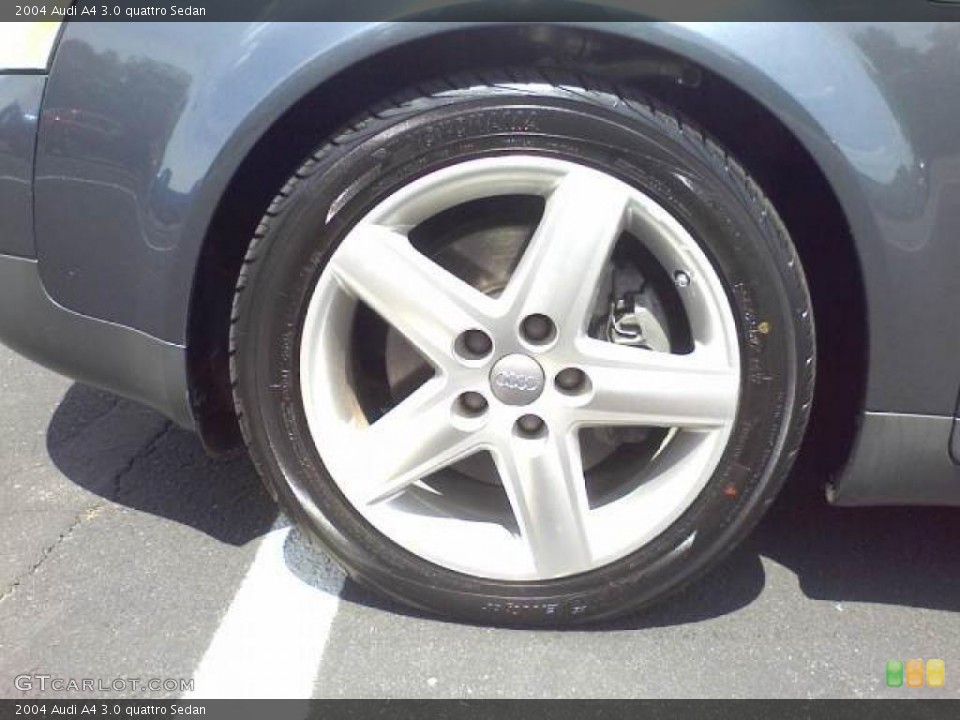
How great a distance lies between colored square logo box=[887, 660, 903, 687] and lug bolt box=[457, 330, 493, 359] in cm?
103

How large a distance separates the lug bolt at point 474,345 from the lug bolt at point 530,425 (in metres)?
0.15

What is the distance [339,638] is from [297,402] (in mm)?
510

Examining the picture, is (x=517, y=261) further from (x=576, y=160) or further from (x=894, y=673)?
(x=894, y=673)

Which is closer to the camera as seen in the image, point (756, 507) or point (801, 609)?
point (756, 507)

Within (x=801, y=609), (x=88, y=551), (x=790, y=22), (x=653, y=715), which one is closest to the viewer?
(x=790, y=22)

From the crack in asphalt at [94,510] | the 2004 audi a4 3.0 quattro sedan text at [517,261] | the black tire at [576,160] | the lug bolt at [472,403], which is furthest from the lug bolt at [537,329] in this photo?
the crack in asphalt at [94,510]

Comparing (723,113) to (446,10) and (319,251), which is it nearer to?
(446,10)

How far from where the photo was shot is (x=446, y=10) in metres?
1.78

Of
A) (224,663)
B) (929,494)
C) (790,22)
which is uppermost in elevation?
(790,22)

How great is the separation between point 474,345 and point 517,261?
0.23m

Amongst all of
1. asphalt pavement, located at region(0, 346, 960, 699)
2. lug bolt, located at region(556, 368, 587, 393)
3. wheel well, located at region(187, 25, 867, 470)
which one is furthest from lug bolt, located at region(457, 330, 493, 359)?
asphalt pavement, located at region(0, 346, 960, 699)

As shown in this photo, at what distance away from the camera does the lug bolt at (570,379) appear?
6.36 feet

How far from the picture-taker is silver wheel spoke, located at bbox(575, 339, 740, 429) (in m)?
1.92

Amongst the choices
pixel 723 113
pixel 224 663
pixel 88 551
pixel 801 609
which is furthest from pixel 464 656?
pixel 723 113
